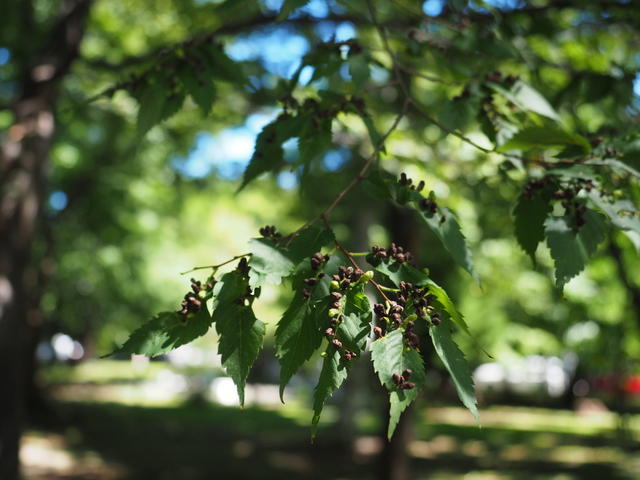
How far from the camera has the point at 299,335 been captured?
1.60 metres

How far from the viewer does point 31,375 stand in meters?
17.9

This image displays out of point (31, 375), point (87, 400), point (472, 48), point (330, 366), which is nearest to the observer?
point (330, 366)

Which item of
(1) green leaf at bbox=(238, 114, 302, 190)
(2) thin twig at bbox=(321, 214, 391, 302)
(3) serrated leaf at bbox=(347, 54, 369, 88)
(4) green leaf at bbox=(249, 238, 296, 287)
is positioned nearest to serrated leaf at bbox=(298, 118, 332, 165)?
(1) green leaf at bbox=(238, 114, 302, 190)

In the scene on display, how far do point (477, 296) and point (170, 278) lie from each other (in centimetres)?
847

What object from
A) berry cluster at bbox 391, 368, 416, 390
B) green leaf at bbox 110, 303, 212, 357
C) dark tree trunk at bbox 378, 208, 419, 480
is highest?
green leaf at bbox 110, 303, 212, 357

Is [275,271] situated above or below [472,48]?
below

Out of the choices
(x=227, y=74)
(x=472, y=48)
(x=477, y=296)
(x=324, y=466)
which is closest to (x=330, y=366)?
(x=227, y=74)

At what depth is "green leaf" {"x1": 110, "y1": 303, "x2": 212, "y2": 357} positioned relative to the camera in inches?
65.3

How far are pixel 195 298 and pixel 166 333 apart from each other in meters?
0.12

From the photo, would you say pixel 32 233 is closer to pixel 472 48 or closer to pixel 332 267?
pixel 472 48

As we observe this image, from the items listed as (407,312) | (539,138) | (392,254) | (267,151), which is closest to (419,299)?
(407,312)

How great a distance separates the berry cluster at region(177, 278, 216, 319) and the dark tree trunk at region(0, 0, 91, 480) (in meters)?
5.03

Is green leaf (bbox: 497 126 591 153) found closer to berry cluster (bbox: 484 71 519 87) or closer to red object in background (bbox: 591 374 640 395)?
berry cluster (bbox: 484 71 519 87)

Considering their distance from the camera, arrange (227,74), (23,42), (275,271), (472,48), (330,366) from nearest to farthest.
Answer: (330,366)
(275,271)
(227,74)
(472,48)
(23,42)
